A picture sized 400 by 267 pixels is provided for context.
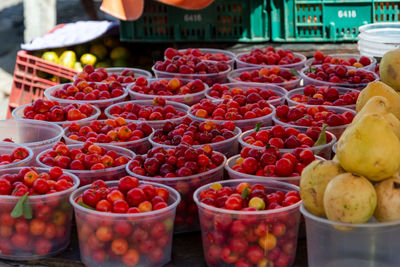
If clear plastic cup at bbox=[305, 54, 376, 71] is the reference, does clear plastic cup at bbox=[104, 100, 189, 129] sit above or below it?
below

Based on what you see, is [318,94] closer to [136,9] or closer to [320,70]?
[320,70]

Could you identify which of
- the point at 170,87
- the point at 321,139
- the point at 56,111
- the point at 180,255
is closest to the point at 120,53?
the point at 170,87

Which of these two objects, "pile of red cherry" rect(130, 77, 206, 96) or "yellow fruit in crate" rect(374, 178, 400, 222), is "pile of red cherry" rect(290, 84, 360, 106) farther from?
"yellow fruit in crate" rect(374, 178, 400, 222)

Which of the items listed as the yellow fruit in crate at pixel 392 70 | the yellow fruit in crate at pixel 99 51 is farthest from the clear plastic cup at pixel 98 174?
the yellow fruit in crate at pixel 99 51

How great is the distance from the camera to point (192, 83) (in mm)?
3537

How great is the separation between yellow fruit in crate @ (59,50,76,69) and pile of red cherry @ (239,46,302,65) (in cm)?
184

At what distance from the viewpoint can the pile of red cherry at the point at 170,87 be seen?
11.5 ft

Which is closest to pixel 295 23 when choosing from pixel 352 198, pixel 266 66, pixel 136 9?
pixel 266 66

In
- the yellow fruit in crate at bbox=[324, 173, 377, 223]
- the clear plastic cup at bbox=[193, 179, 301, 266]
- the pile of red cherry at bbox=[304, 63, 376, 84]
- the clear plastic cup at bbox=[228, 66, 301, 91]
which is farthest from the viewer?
the clear plastic cup at bbox=[228, 66, 301, 91]

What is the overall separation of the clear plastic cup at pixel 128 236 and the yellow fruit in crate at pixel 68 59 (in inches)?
134

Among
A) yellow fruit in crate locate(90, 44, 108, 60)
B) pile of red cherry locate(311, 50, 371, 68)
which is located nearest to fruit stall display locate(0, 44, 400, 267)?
pile of red cherry locate(311, 50, 371, 68)

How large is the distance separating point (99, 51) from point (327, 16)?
2133mm

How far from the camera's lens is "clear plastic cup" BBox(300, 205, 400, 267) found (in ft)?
5.69

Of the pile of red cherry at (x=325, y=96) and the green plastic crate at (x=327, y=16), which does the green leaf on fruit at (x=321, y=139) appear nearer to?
the pile of red cherry at (x=325, y=96)
